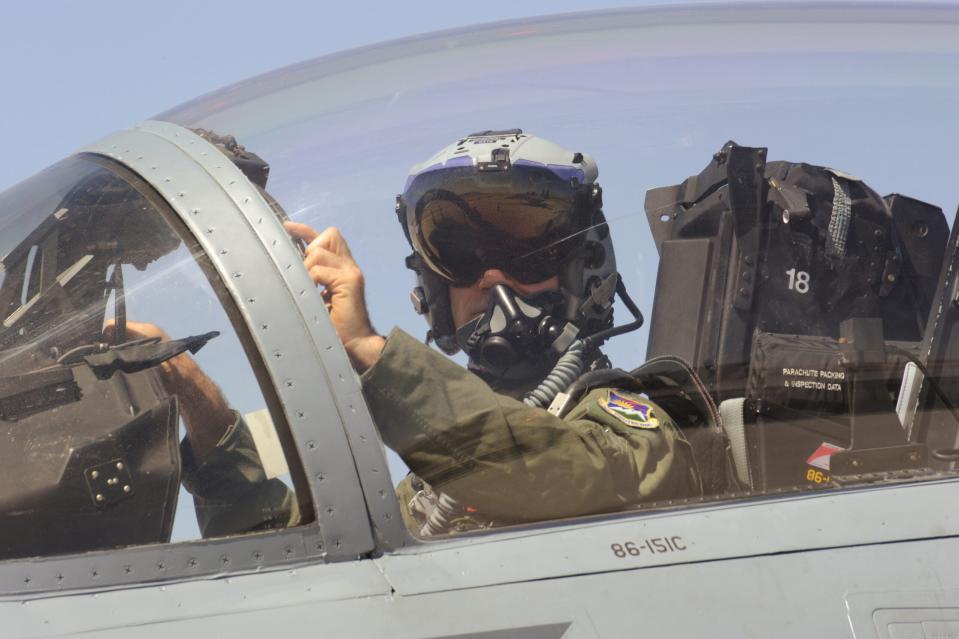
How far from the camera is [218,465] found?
192 centimetres

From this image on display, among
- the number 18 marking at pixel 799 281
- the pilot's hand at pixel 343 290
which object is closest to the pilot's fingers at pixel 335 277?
the pilot's hand at pixel 343 290

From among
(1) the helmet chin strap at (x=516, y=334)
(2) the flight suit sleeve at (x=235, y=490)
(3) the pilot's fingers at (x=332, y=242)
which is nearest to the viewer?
(2) the flight suit sleeve at (x=235, y=490)


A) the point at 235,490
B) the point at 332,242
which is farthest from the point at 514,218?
the point at 235,490

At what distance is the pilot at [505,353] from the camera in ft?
6.41

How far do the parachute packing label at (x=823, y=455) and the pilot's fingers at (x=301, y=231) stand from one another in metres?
1.13

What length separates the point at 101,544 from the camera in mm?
1815

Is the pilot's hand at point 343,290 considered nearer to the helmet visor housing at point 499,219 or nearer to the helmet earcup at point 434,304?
the helmet earcup at point 434,304

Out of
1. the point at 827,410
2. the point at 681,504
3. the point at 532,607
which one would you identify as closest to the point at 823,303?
the point at 827,410

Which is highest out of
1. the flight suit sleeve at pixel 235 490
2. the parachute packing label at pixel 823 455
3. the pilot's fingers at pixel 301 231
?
the pilot's fingers at pixel 301 231

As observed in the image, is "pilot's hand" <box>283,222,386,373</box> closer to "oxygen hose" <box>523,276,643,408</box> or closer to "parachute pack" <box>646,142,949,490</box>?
"oxygen hose" <box>523,276,643,408</box>

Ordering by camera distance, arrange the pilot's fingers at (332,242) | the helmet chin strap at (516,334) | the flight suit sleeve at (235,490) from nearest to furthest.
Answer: the flight suit sleeve at (235,490) → the pilot's fingers at (332,242) → the helmet chin strap at (516,334)

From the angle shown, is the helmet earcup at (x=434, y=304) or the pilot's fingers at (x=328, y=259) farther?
the helmet earcup at (x=434, y=304)

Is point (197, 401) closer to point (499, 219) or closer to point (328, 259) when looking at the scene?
point (328, 259)

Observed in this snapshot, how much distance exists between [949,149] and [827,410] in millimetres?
845
